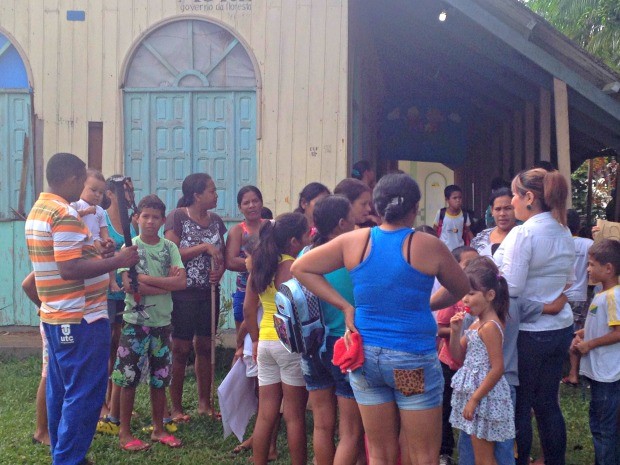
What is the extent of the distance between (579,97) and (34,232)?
6323 mm

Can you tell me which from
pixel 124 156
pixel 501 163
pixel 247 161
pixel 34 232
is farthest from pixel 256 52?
pixel 501 163

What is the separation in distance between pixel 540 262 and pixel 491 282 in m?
0.35

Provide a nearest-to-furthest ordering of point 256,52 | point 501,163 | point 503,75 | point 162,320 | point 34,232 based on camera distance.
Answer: point 34,232 → point 162,320 → point 256,52 → point 503,75 → point 501,163

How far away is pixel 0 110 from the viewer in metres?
8.49

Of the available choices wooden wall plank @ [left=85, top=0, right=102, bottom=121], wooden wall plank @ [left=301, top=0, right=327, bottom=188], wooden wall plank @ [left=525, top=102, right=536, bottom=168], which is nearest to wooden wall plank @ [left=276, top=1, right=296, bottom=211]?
wooden wall plank @ [left=301, top=0, right=327, bottom=188]

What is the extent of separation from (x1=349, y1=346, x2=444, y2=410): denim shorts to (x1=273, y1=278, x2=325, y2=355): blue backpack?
1.56 feet

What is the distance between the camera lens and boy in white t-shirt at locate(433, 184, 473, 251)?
32.1ft

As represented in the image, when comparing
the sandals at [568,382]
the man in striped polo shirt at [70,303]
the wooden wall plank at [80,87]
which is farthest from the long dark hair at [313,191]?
the wooden wall plank at [80,87]

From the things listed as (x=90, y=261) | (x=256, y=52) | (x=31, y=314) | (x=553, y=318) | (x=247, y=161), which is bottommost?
(x=31, y=314)

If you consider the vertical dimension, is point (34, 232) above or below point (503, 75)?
below

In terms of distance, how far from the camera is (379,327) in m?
3.50

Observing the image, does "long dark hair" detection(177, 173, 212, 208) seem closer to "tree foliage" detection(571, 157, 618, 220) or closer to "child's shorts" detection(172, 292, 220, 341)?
"child's shorts" detection(172, 292, 220, 341)

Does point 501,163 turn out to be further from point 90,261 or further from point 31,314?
point 90,261

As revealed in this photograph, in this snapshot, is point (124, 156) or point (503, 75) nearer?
point (124, 156)
